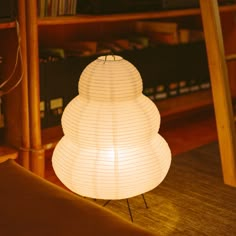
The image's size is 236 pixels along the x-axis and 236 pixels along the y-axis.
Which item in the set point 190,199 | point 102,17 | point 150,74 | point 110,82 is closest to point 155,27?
point 150,74

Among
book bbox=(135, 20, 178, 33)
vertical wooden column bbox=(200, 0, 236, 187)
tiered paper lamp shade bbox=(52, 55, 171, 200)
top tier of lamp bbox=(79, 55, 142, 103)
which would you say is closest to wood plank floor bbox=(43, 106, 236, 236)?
vertical wooden column bbox=(200, 0, 236, 187)

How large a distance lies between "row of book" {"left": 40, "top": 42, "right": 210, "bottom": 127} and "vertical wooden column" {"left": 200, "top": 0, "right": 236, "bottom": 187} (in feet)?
1.58

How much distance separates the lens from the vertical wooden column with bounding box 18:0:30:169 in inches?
65.8

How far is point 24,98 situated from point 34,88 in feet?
0.17

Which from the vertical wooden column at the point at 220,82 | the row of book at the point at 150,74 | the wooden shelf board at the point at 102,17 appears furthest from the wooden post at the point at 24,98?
the vertical wooden column at the point at 220,82

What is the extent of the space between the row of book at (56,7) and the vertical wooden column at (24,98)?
23 cm

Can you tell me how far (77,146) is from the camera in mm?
1382

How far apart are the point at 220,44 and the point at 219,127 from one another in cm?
30

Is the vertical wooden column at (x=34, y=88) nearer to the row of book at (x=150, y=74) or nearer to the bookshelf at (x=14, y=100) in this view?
the bookshelf at (x=14, y=100)

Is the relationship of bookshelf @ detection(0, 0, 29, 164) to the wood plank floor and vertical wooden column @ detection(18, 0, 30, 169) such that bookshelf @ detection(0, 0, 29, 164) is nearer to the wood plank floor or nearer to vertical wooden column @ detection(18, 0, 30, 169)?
vertical wooden column @ detection(18, 0, 30, 169)

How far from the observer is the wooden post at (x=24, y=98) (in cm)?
167

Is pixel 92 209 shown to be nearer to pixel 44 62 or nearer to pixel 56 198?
pixel 56 198

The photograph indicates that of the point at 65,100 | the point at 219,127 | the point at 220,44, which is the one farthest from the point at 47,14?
the point at 219,127

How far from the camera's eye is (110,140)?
1.34 m
